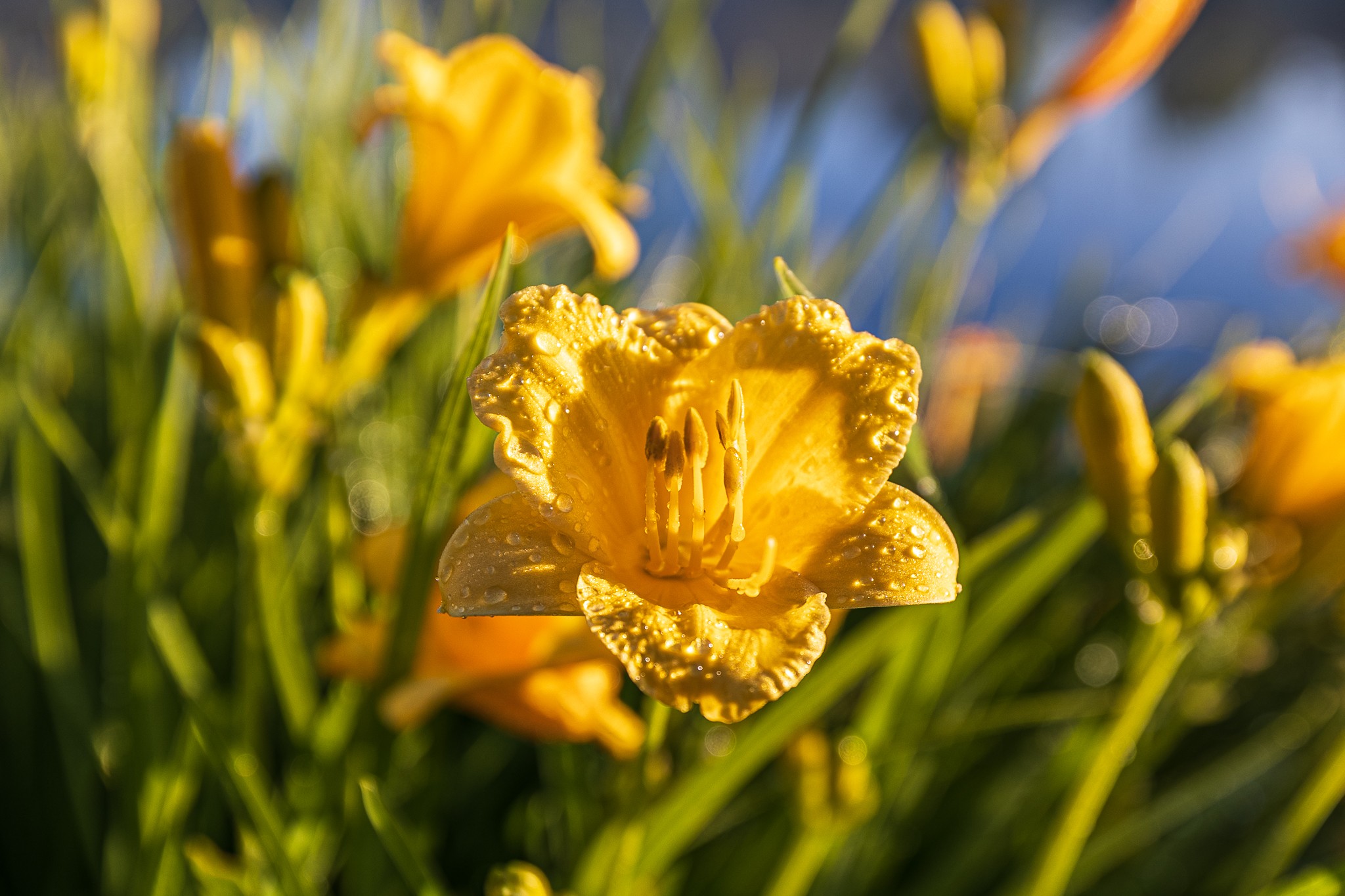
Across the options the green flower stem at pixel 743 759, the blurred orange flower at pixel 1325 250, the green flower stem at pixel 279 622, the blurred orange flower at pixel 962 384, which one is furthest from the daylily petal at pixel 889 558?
the blurred orange flower at pixel 1325 250

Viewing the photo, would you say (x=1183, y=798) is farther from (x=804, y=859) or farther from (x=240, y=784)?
(x=240, y=784)

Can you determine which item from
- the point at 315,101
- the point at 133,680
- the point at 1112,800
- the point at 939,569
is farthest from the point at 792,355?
the point at 315,101

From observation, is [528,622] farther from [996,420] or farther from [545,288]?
[996,420]

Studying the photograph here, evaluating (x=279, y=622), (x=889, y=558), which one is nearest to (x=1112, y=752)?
(x=889, y=558)

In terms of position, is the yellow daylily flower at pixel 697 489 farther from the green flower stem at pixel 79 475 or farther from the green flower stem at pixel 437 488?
the green flower stem at pixel 79 475

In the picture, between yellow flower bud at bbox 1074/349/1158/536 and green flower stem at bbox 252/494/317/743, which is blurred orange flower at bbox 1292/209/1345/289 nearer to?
yellow flower bud at bbox 1074/349/1158/536

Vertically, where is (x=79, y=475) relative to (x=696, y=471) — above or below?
below
